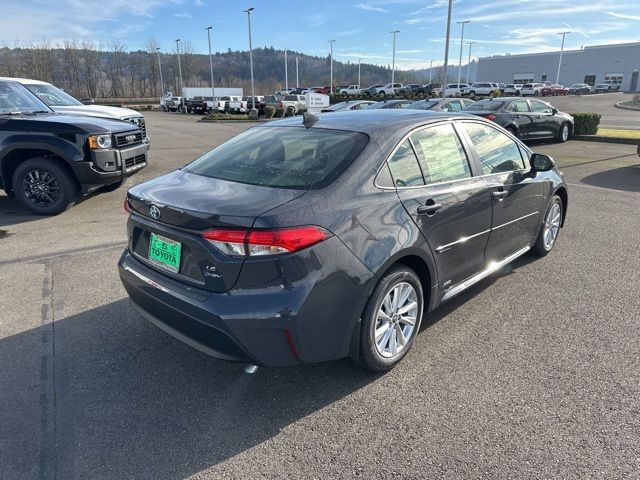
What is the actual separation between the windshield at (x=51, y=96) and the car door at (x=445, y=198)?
9.57 metres

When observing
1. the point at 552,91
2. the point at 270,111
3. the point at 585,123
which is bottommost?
the point at 270,111

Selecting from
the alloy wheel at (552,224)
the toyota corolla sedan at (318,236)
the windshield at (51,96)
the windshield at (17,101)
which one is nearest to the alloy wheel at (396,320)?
the toyota corolla sedan at (318,236)

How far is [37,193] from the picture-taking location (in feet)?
22.4

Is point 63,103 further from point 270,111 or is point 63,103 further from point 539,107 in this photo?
point 270,111

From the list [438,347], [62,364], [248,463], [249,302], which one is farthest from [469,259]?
[62,364]

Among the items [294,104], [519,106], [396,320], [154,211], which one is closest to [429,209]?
[396,320]

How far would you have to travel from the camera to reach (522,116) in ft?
47.2

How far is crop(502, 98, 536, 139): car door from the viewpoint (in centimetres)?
1424

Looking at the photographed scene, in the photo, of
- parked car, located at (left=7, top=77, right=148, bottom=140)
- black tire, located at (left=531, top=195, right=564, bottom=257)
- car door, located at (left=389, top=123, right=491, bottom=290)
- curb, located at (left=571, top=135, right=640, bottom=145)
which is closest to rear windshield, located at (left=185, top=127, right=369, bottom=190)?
car door, located at (left=389, top=123, right=491, bottom=290)

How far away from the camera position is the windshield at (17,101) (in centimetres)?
715

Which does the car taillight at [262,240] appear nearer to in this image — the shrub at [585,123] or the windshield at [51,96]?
the windshield at [51,96]

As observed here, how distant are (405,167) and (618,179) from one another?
846cm

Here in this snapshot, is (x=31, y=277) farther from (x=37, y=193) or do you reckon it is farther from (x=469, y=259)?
(x=469, y=259)

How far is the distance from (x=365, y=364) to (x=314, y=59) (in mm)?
210284
